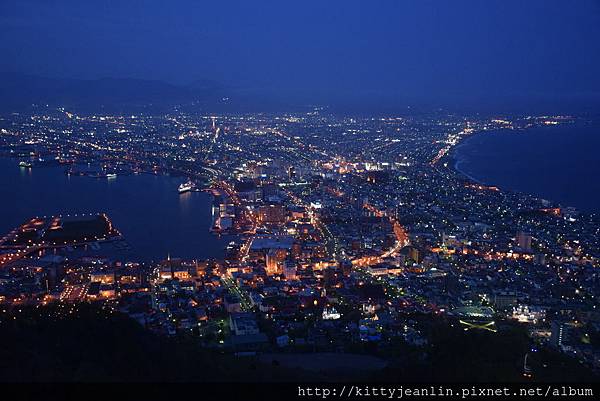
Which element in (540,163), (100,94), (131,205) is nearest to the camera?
(131,205)

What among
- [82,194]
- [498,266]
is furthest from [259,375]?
[82,194]

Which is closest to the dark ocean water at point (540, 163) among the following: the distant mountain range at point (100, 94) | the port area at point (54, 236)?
the port area at point (54, 236)

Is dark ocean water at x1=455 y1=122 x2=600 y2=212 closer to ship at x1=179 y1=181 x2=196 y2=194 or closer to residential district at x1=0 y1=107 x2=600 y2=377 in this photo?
residential district at x1=0 y1=107 x2=600 y2=377

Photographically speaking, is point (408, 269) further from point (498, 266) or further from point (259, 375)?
point (259, 375)

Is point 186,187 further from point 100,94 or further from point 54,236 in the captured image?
point 100,94

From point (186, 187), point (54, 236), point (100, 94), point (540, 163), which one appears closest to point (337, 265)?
point (54, 236)

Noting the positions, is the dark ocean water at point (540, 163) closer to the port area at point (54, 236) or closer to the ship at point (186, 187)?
the ship at point (186, 187)

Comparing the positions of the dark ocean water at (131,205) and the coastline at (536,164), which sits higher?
the coastline at (536,164)
